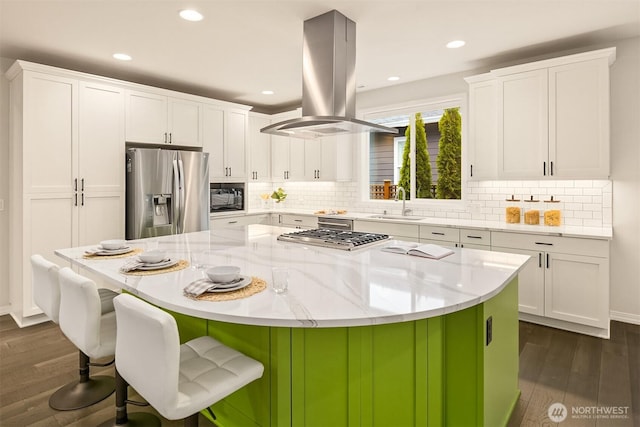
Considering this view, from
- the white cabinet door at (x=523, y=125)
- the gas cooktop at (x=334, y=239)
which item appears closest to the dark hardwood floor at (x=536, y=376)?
the gas cooktop at (x=334, y=239)

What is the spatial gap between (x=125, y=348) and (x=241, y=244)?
1352 millimetres

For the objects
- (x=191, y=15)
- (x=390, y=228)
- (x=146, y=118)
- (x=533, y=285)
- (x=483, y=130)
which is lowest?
(x=533, y=285)

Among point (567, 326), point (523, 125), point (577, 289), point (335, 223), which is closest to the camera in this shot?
point (577, 289)

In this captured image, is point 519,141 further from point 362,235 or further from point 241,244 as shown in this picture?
point 241,244

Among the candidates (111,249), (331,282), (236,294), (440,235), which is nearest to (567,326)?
(440,235)

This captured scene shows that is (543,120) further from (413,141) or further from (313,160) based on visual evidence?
(313,160)

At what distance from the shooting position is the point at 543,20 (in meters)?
3.06

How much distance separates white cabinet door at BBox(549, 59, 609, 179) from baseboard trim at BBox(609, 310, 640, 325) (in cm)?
137

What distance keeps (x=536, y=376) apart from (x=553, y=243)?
1.26 metres

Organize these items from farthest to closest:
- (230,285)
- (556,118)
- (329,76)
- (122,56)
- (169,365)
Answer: (122,56) < (556,118) < (329,76) < (230,285) < (169,365)

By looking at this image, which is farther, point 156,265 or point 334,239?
point 334,239

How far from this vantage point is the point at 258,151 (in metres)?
5.98

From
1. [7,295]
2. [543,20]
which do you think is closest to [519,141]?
[543,20]

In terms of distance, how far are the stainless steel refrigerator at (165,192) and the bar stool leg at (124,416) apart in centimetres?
238
